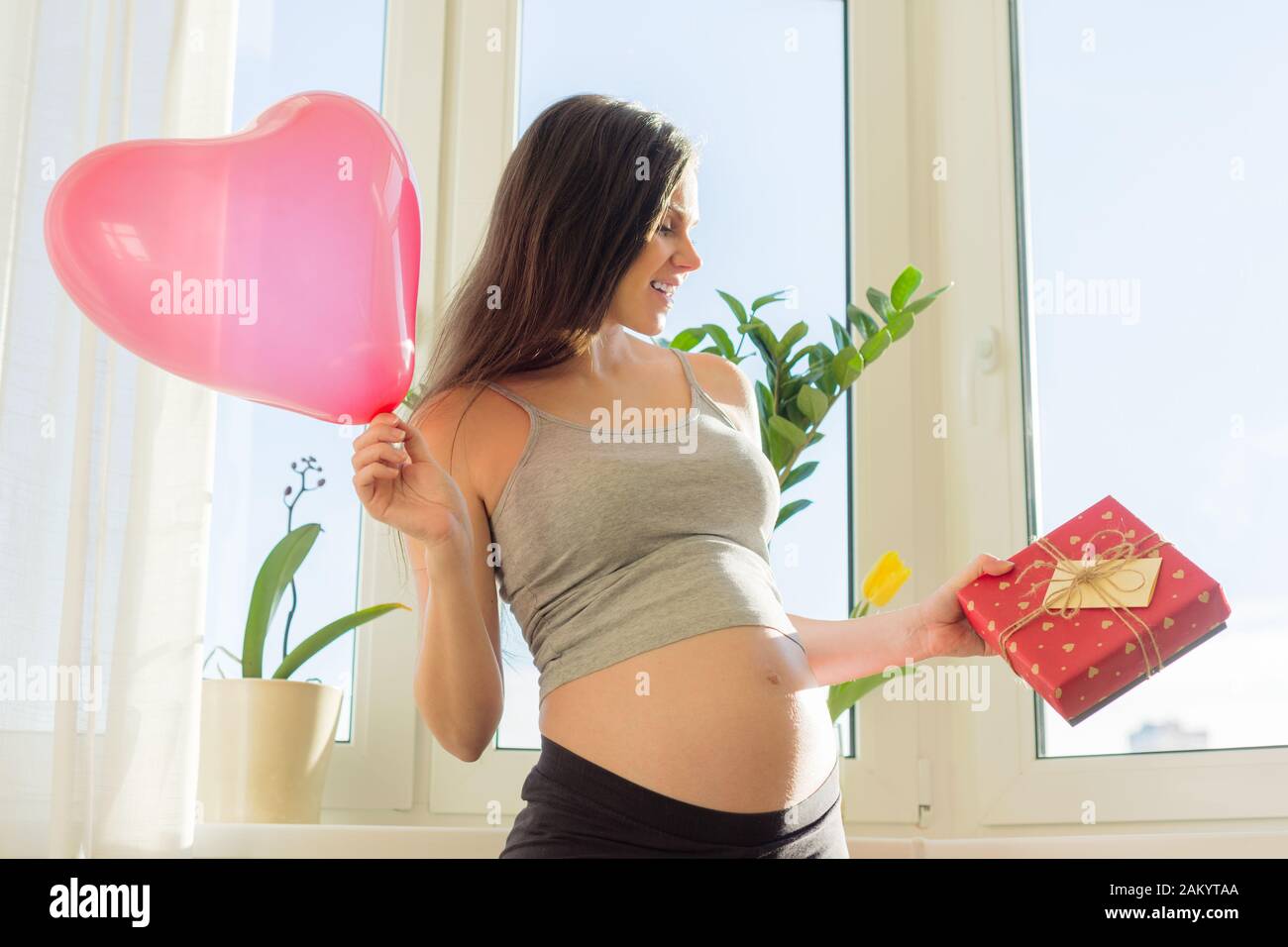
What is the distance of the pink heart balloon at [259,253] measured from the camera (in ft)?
3.37

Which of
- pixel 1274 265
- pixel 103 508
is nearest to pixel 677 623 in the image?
pixel 103 508

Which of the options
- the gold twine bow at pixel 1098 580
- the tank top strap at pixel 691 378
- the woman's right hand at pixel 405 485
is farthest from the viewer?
the tank top strap at pixel 691 378

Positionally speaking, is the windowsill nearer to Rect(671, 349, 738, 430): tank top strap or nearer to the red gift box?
the red gift box

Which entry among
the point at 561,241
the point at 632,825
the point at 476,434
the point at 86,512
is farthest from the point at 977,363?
the point at 86,512

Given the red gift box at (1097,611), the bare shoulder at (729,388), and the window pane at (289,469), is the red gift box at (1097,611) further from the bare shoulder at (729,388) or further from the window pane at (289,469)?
the window pane at (289,469)

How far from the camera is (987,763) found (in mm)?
1828

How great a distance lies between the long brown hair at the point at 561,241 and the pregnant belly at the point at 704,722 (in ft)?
1.22

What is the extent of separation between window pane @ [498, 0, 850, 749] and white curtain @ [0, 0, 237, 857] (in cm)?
81

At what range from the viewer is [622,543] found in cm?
116

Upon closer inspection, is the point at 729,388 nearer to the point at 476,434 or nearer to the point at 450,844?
the point at 476,434

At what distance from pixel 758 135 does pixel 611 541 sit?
3.81ft

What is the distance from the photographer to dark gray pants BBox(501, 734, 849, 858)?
1.04 meters

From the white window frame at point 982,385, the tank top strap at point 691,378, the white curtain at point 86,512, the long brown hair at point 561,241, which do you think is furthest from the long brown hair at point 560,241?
the white window frame at point 982,385
